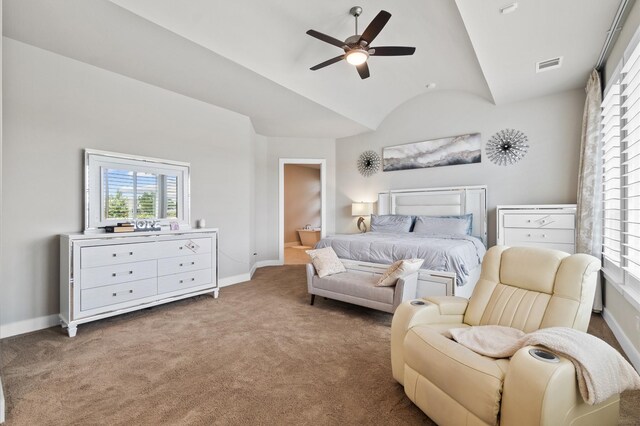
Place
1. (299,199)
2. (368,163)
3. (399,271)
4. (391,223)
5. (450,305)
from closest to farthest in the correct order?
(450,305)
(399,271)
(391,223)
(368,163)
(299,199)

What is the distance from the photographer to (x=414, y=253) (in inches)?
132

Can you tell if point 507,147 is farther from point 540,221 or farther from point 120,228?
point 120,228

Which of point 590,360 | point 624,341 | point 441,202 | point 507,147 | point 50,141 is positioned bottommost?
point 624,341

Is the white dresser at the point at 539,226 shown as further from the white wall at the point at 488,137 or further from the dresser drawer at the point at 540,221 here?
the white wall at the point at 488,137

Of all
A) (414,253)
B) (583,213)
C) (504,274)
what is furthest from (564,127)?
(504,274)

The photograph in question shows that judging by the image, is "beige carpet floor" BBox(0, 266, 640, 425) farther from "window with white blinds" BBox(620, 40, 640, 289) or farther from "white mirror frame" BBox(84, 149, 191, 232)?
"white mirror frame" BBox(84, 149, 191, 232)

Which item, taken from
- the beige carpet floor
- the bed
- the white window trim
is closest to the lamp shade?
the bed

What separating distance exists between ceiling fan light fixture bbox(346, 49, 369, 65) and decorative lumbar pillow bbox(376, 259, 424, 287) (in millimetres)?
2173

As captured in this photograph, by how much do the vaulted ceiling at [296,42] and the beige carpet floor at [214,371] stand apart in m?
2.87

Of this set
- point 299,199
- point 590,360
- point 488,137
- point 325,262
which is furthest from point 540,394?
point 299,199

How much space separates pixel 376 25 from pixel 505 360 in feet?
8.96

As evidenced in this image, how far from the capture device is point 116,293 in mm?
3064

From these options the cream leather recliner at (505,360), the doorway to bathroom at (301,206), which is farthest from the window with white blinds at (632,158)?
the doorway to bathroom at (301,206)

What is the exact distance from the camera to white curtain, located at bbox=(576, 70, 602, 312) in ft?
10.9
